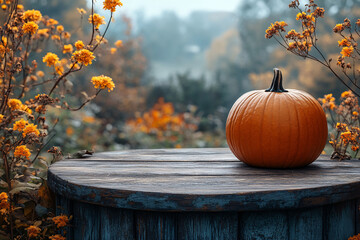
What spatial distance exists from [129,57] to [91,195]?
11221 mm

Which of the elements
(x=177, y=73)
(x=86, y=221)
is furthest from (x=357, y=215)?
(x=177, y=73)

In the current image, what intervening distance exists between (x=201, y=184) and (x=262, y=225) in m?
0.24

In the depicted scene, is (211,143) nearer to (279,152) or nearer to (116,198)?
(279,152)

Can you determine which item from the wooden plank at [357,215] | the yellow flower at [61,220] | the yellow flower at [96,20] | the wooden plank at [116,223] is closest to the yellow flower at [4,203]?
the yellow flower at [61,220]

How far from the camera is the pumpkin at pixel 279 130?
166 centimetres

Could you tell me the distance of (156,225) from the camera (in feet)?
4.39

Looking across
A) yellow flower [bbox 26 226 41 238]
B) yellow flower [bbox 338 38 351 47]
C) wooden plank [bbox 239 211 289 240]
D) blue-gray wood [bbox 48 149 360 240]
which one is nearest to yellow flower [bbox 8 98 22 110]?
blue-gray wood [bbox 48 149 360 240]

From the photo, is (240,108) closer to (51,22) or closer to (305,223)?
(305,223)

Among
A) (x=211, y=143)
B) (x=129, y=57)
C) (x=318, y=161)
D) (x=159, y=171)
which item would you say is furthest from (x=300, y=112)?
(x=129, y=57)

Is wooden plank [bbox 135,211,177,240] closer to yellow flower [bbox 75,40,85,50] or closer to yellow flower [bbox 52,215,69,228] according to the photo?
yellow flower [bbox 52,215,69,228]

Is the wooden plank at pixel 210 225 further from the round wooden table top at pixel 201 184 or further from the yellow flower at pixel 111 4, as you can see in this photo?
the yellow flower at pixel 111 4

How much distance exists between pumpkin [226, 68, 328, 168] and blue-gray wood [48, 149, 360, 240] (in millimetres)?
90

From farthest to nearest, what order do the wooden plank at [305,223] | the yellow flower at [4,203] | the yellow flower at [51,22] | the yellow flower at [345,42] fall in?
1. the yellow flower at [51,22]
2. the yellow flower at [345,42]
3. the yellow flower at [4,203]
4. the wooden plank at [305,223]

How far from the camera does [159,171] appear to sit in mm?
1651
